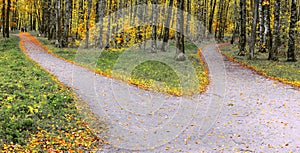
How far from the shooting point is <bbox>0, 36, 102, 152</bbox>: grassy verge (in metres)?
7.43

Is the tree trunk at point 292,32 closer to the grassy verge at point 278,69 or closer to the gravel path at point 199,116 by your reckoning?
the grassy verge at point 278,69

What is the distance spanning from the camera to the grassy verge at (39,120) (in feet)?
24.4

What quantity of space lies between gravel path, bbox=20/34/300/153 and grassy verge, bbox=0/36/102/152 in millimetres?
857

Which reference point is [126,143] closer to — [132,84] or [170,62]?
[132,84]

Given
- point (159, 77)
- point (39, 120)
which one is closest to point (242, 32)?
point (159, 77)

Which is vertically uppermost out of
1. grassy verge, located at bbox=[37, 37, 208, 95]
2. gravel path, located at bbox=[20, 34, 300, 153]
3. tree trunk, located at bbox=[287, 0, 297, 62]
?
tree trunk, located at bbox=[287, 0, 297, 62]

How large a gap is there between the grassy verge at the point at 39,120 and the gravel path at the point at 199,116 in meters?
0.86

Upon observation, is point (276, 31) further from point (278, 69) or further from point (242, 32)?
point (242, 32)

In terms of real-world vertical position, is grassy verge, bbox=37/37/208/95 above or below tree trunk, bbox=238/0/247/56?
below

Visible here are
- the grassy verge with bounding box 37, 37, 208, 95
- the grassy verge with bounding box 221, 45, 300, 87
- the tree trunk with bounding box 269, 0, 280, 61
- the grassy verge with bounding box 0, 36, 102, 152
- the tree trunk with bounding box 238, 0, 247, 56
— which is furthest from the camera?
the tree trunk with bounding box 238, 0, 247, 56

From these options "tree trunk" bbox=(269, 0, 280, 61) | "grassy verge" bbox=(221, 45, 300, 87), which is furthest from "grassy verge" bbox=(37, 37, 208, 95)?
"tree trunk" bbox=(269, 0, 280, 61)

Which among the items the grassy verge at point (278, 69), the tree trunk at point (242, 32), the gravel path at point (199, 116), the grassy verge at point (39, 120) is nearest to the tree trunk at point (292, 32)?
the grassy verge at point (278, 69)

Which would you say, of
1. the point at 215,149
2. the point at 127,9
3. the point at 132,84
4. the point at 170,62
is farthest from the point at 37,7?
the point at 215,149

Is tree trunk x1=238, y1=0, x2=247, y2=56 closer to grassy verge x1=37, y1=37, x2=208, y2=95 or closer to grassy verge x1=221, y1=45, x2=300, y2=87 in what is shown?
grassy verge x1=221, y1=45, x2=300, y2=87
